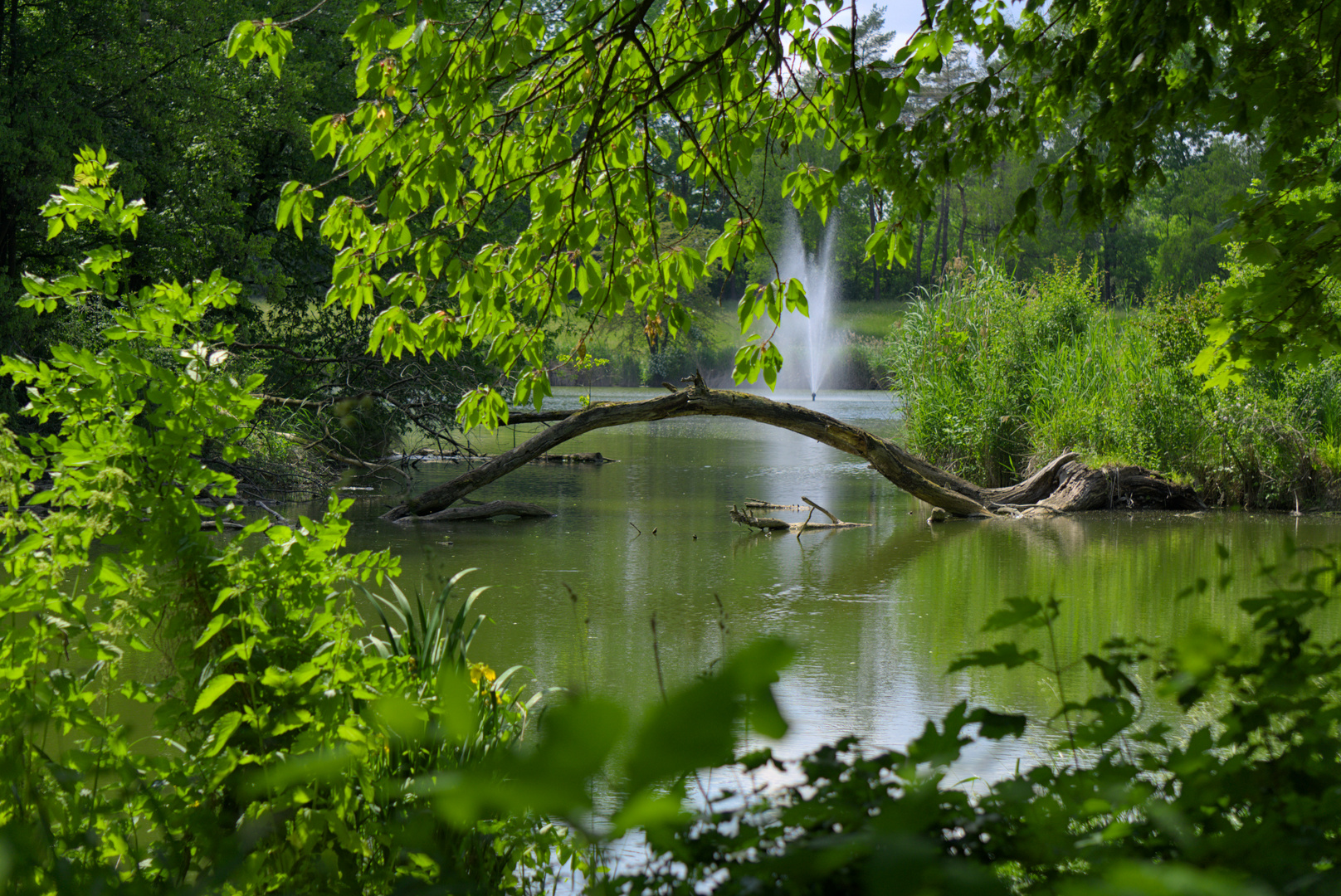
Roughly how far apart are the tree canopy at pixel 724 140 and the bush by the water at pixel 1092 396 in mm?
5829

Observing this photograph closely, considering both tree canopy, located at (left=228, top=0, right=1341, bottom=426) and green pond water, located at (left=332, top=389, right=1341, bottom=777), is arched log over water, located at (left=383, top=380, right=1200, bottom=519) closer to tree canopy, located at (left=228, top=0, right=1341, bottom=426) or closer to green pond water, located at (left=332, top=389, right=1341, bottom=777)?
green pond water, located at (left=332, top=389, right=1341, bottom=777)

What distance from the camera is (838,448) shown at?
33.0 feet

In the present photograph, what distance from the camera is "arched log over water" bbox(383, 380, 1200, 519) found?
864cm

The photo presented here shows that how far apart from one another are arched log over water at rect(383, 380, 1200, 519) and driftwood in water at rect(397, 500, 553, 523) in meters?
0.10

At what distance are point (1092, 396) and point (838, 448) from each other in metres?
3.73

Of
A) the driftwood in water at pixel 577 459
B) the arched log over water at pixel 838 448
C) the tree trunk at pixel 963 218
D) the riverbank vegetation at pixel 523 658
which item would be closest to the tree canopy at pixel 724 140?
the riverbank vegetation at pixel 523 658

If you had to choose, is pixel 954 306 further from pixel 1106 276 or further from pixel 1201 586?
pixel 1106 276

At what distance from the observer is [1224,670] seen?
4.79 feet

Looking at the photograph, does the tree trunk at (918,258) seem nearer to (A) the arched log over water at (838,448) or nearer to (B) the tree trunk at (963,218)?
(B) the tree trunk at (963,218)

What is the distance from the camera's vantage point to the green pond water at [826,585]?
16.2 ft

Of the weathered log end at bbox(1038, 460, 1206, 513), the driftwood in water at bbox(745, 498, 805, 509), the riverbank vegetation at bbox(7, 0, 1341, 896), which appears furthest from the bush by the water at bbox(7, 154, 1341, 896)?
the weathered log end at bbox(1038, 460, 1206, 513)

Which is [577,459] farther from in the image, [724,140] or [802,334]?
[802,334]

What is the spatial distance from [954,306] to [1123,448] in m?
3.08

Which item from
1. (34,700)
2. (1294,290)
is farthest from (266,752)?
(1294,290)
